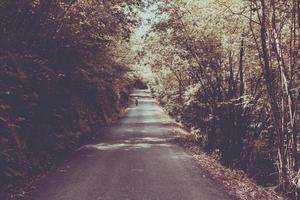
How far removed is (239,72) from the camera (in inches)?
808

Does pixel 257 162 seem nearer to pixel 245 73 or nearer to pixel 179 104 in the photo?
pixel 245 73

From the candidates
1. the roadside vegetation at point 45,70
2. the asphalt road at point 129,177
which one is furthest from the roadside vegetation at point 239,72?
the roadside vegetation at point 45,70

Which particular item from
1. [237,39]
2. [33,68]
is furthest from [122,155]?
[237,39]

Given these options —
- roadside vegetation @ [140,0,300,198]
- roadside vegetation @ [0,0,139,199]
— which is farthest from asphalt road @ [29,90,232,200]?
roadside vegetation @ [140,0,300,198]

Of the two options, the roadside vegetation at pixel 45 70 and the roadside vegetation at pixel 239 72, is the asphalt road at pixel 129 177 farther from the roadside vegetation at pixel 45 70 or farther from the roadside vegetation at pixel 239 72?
the roadside vegetation at pixel 239 72

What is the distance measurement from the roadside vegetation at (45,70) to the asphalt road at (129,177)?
1.00 meters

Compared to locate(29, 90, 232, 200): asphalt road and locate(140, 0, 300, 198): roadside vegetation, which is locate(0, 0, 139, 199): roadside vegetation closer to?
locate(29, 90, 232, 200): asphalt road

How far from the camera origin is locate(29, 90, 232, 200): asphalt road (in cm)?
1120

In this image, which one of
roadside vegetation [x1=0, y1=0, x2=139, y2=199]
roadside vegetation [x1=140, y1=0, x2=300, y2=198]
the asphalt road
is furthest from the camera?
roadside vegetation [x1=140, y1=0, x2=300, y2=198]

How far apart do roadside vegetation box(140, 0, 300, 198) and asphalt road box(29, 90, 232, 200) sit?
3031mm

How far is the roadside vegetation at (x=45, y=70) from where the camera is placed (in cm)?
1228

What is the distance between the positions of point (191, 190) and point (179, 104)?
27419 millimetres

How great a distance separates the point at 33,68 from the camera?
48.0 feet

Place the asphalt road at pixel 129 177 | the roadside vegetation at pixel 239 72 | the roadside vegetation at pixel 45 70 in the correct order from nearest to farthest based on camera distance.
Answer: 1. the asphalt road at pixel 129 177
2. the roadside vegetation at pixel 45 70
3. the roadside vegetation at pixel 239 72
